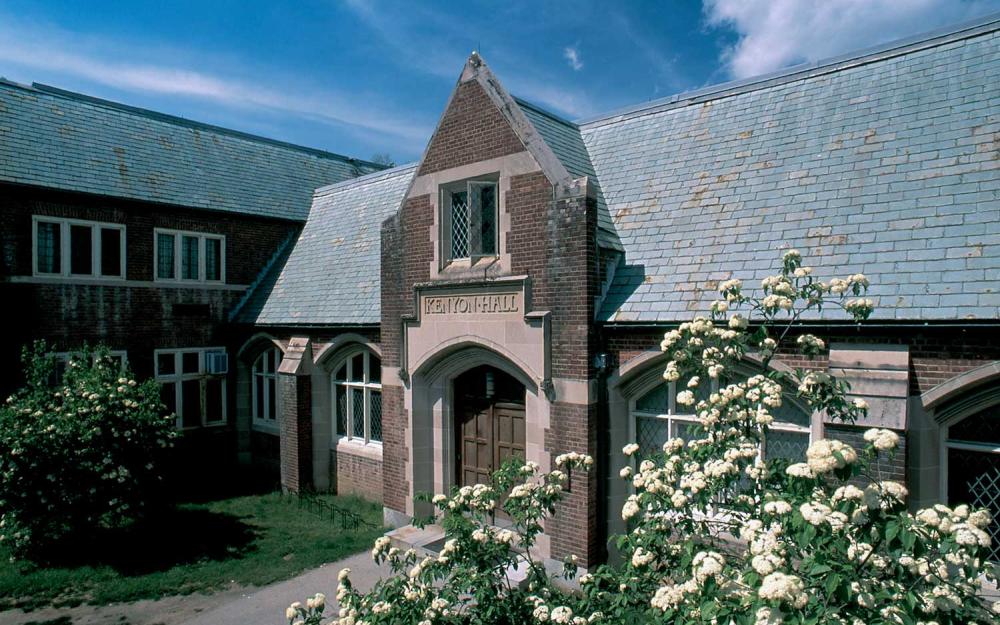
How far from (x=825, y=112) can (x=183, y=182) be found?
596 inches

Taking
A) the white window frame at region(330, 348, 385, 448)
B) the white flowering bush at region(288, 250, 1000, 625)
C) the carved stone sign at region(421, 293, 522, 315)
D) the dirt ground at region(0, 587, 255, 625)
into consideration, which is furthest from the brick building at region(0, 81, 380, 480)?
the white flowering bush at region(288, 250, 1000, 625)

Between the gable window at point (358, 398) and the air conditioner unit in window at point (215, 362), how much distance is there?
13.0ft

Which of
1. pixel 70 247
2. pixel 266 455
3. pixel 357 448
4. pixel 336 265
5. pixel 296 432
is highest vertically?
pixel 70 247

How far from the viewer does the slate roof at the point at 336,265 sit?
13.9m

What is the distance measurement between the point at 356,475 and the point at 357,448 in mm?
606

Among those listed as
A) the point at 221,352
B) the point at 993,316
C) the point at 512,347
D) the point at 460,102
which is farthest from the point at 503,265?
the point at 221,352

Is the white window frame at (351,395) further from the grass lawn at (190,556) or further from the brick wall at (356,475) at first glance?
the grass lawn at (190,556)

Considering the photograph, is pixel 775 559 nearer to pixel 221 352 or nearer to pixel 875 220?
pixel 875 220

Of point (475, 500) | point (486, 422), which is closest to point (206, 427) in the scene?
point (486, 422)

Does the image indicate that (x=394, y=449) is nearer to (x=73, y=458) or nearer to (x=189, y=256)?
(x=73, y=458)

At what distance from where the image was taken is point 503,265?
9.79m

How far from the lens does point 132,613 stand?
8.52 m

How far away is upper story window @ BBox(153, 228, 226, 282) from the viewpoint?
15.5 meters

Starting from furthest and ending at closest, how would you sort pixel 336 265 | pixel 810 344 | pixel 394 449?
1. pixel 336 265
2. pixel 394 449
3. pixel 810 344
